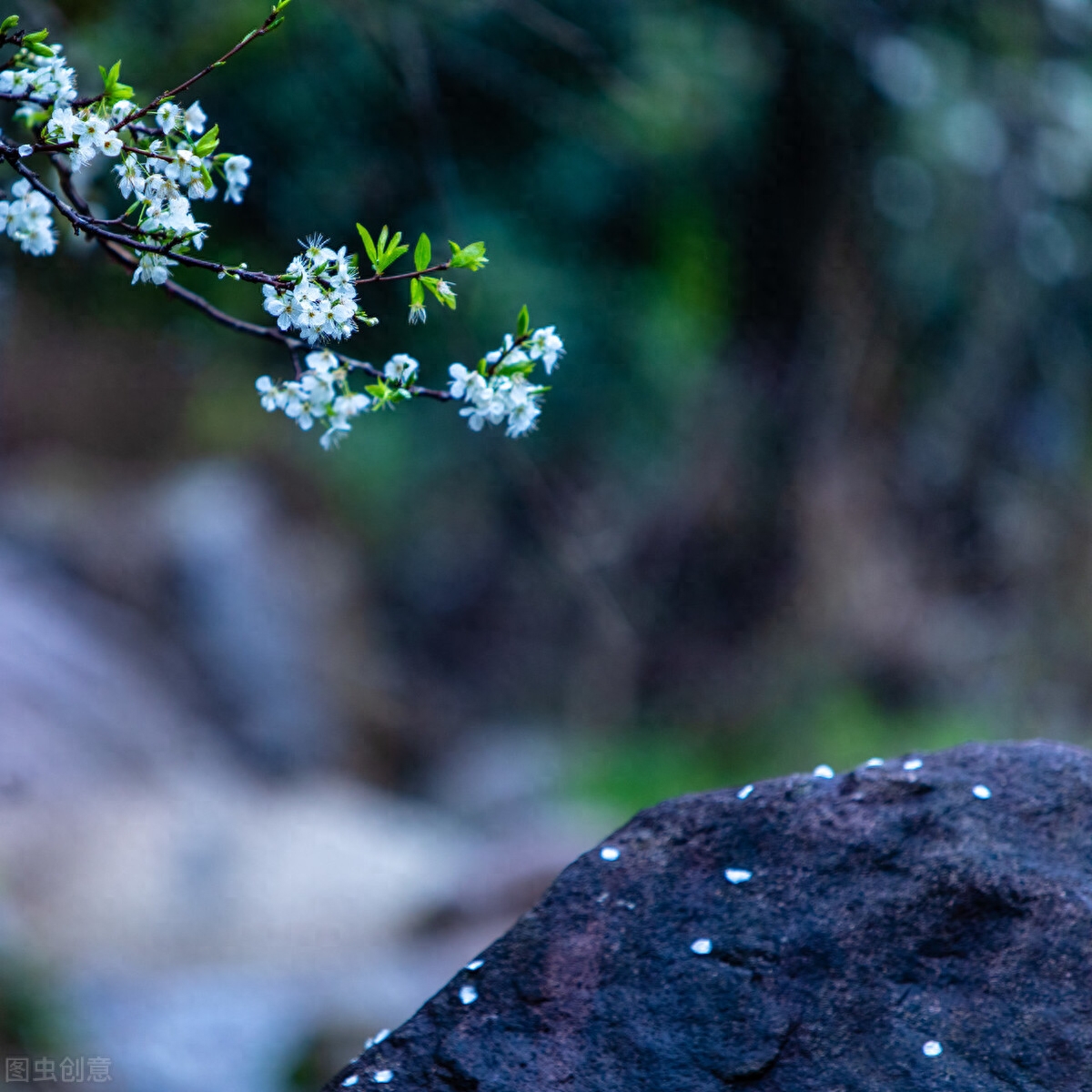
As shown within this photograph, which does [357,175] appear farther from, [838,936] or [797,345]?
[838,936]

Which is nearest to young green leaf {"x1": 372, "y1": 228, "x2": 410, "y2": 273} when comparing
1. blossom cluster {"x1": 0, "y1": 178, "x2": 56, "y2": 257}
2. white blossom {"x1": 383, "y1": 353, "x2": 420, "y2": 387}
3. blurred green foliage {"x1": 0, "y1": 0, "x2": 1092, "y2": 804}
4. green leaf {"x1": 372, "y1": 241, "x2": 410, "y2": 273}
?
green leaf {"x1": 372, "y1": 241, "x2": 410, "y2": 273}

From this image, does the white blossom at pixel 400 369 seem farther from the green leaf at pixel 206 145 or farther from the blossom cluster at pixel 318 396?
the green leaf at pixel 206 145

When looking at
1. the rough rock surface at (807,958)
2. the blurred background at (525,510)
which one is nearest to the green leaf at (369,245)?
the rough rock surface at (807,958)

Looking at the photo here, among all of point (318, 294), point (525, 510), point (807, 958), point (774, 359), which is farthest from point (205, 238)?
point (774, 359)

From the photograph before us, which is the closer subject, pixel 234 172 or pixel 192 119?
pixel 192 119

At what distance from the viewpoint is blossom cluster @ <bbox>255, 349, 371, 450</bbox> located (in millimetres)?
1859

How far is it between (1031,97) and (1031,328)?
1.53m

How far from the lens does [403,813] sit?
760 cm

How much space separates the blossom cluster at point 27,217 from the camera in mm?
1938

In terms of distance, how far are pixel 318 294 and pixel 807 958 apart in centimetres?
127

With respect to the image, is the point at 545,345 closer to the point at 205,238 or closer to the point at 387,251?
the point at 387,251

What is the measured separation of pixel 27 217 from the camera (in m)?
1.94

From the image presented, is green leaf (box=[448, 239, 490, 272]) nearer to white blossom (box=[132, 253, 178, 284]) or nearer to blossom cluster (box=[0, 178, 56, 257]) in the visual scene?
white blossom (box=[132, 253, 178, 284])

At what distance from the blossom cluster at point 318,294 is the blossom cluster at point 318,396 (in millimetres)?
261
